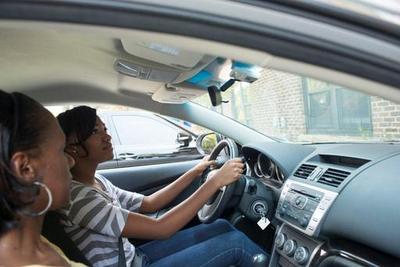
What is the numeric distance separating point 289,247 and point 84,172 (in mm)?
966

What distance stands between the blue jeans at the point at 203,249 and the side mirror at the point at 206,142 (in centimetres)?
60

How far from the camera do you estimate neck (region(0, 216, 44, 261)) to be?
109cm

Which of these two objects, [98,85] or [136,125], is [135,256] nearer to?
[98,85]

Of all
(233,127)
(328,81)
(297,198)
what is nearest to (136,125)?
(233,127)

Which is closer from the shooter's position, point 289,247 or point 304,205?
point 304,205

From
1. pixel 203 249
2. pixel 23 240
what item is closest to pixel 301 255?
pixel 203 249

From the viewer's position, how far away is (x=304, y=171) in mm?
2160

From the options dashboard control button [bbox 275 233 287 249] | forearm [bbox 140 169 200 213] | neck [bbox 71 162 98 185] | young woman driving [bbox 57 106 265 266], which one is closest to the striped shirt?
young woman driving [bbox 57 106 265 266]

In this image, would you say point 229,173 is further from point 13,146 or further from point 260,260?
point 13,146

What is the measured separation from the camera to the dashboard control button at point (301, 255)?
6.42 ft

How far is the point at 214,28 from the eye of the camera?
724mm

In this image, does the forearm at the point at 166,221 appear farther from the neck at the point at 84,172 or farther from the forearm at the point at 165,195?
the forearm at the point at 165,195

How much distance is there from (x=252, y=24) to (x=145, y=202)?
6.13 ft

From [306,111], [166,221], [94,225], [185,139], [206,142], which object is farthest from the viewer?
[306,111]
